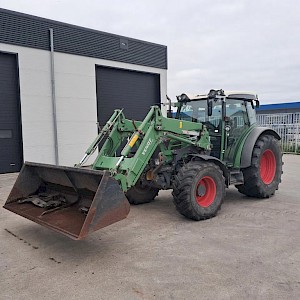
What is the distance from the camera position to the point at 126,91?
14.7 metres

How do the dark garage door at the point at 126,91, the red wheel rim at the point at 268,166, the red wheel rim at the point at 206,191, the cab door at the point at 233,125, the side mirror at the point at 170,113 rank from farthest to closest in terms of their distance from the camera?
the dark garage door at the point at 126,91 < the red wheel rim at the point at 268,166 < the side mirror at the point at 170,113 < the cab door at the point at 233,125 < the red wheel rim at the point at 206,191

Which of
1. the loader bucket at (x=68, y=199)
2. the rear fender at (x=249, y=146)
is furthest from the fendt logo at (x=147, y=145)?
the rear fender at (x=249, y=146)

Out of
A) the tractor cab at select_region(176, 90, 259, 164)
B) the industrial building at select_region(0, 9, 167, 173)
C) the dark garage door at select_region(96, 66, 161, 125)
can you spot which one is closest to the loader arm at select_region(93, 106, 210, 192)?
the tractor cab at select_region(176, 90, 259, 164)

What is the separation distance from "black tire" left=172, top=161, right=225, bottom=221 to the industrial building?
8049 millimetres

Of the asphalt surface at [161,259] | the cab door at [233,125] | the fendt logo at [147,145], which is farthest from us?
the cab door at [233,125]

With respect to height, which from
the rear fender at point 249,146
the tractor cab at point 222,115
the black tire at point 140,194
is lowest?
the black tire at point 140,194

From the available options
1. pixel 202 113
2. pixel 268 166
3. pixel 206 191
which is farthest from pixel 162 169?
pixel 268 166

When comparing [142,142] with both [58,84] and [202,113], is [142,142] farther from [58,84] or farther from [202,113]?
[58,84]

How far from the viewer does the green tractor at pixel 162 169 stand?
4137mm

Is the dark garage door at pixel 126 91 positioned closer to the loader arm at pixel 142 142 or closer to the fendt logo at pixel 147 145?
the loader arm at pixel 142 142

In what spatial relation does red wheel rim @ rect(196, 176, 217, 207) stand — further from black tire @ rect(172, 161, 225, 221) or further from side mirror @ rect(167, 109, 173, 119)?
side mirror @ rect(167, 109, 173, 119)

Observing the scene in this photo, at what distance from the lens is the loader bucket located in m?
3.71

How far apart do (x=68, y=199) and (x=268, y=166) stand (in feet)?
14.9

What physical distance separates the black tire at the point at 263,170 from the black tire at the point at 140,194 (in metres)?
1.88
